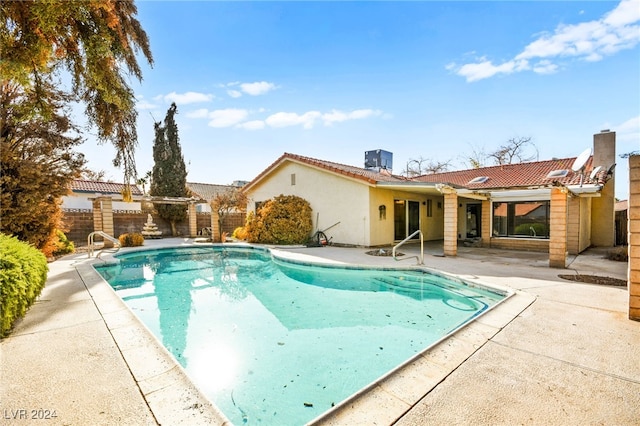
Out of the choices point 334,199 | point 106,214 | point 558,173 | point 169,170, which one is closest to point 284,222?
point 334,199

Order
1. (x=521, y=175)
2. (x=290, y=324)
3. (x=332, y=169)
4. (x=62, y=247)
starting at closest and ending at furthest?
(x=290, y=324) → (x=62, y=247) → (x=332, y=169) → (x=521, y=175)

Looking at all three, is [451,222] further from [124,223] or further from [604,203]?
[124,223]

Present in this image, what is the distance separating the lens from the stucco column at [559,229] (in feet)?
28.2

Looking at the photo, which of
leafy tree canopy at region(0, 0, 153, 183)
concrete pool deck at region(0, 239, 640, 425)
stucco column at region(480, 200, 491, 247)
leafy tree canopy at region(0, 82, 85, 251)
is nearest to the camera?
concrete pool deck at region(0, 239, 640, 425)

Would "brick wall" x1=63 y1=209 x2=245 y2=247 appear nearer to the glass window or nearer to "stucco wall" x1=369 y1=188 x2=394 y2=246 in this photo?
"stucco wall" x1=369 y1=188 x2=394 y2=246

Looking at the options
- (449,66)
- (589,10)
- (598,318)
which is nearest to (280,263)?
(598,318)

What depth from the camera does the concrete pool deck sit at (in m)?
2.34

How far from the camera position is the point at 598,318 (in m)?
4.42

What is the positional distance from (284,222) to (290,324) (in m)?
10.4

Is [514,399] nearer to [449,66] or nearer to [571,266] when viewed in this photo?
[571,266]

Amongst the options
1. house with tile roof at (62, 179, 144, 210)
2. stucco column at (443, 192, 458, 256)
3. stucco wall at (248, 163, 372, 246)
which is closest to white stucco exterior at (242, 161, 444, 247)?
stucco wall at (248, 163, 372, 246)

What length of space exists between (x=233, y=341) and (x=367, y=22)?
11.5 meters

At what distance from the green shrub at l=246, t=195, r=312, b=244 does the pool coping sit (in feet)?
36.0

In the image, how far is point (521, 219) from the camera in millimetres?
13859
